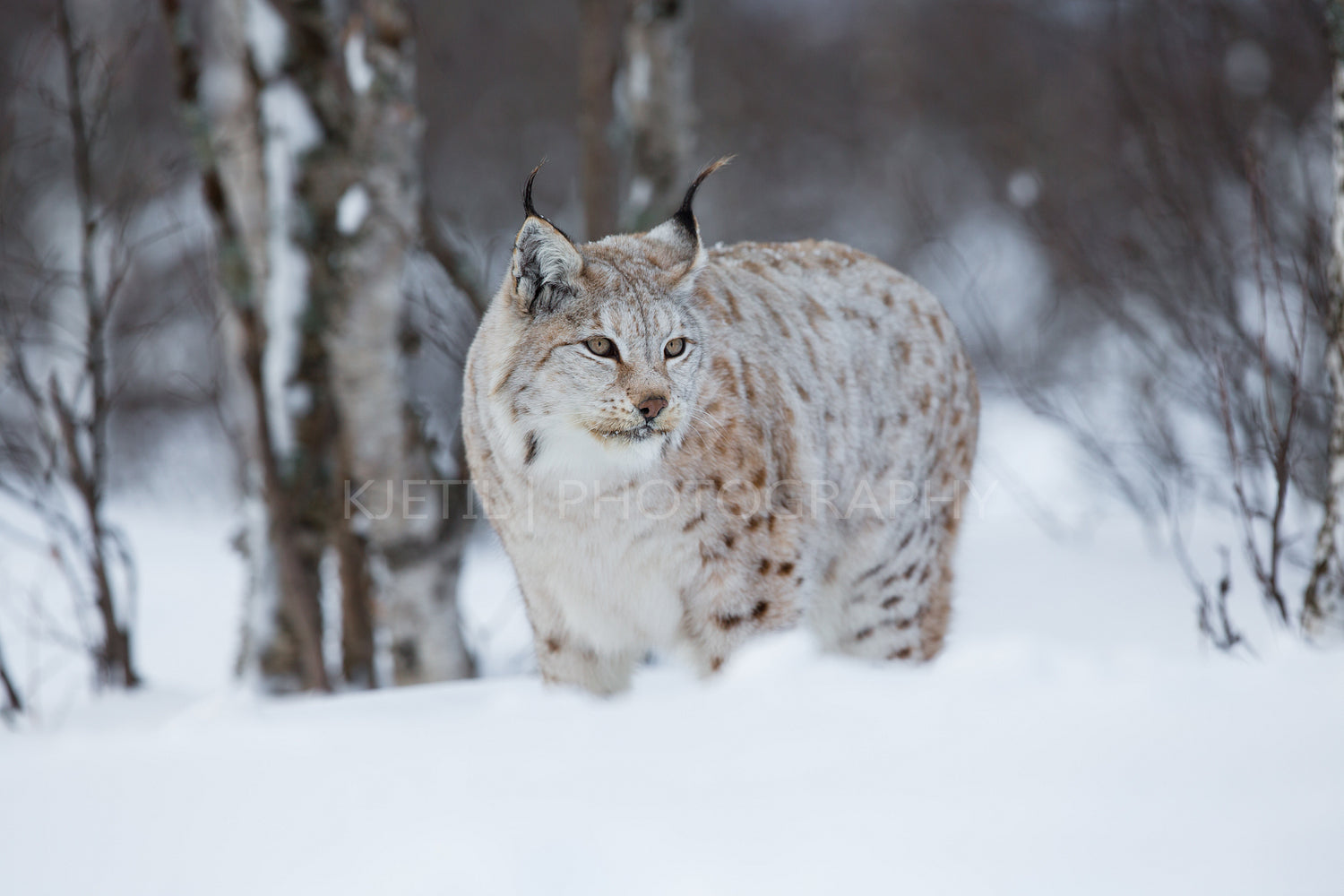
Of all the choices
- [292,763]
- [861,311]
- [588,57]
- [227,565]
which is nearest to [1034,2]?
[588,57]

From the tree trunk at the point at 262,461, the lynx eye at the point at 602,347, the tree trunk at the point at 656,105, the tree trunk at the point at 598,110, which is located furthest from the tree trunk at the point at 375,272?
the lynx eye at the point at 602,347

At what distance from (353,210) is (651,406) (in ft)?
6.89

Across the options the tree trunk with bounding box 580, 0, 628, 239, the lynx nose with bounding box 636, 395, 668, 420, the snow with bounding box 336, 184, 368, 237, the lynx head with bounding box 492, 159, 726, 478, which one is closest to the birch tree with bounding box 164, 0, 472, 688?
the snow with bounding box 336, 184, 368, 237

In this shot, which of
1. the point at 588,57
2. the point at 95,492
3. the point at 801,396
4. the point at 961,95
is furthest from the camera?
the point at 961,95

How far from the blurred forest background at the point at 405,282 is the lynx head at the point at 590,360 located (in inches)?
64.3

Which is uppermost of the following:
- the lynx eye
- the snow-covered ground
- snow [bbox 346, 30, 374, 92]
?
snow [bbox 346, 30, 374, 92]

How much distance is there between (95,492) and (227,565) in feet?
14.9

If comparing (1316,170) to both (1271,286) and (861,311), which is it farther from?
(861,311)

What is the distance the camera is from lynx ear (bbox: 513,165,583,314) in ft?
9.48

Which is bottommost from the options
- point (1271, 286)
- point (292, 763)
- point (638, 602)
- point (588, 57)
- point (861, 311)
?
point (292, 763)

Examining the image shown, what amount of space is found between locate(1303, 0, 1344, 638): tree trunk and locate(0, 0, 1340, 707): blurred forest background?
0.08 feet

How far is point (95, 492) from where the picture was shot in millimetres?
4723

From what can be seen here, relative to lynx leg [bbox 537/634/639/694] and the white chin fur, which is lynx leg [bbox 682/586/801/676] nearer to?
lynx leg [bbox 537/634/639/694]

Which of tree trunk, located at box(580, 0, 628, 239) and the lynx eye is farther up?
tree trunk, located at box(580, 0, 628, 239)
